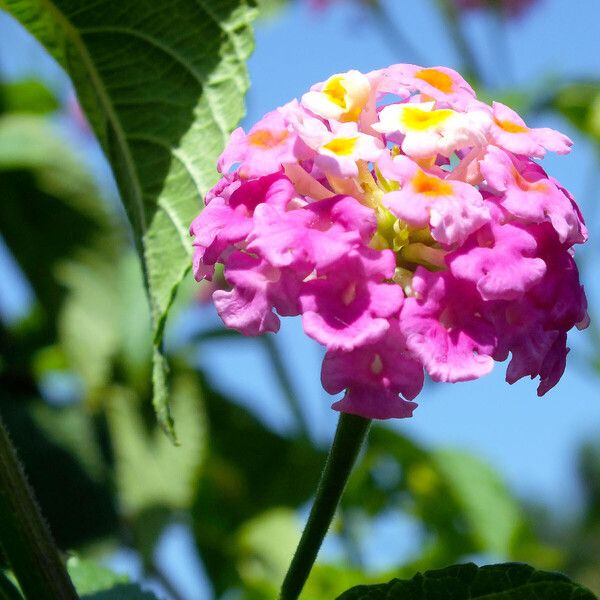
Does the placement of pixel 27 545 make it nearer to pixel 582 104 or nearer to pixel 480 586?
pixel 480 586

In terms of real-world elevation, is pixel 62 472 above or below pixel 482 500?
above

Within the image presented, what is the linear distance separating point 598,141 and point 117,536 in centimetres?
102

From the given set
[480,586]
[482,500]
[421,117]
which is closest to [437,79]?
[421,117]

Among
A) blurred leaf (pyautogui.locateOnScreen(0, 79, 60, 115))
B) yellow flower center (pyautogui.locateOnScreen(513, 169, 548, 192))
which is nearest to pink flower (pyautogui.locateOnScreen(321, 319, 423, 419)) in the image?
yellow flower center (pyautogui.locateOnScreen(513, 169, 548, 192))

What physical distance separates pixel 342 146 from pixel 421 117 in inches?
2.1

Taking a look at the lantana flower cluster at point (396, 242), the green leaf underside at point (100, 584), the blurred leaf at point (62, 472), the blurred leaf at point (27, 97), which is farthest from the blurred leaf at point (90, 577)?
the blurred leaf at point (27, 97)

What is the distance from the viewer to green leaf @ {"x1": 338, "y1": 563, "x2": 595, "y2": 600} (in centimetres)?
58

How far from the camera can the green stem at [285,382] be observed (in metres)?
1.66

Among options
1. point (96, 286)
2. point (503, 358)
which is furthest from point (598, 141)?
point (503, 358)

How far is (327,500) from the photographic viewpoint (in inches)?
22.8

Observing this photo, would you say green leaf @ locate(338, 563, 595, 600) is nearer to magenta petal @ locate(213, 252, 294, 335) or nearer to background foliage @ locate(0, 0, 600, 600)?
magenta petal @ locate(213, 252, 294, 335)

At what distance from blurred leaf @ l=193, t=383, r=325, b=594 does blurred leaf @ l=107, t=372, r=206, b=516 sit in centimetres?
5

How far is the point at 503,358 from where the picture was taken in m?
0.56

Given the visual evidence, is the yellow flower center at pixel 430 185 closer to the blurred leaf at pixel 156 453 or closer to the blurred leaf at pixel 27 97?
the blurred leaf at pixel 156 453
